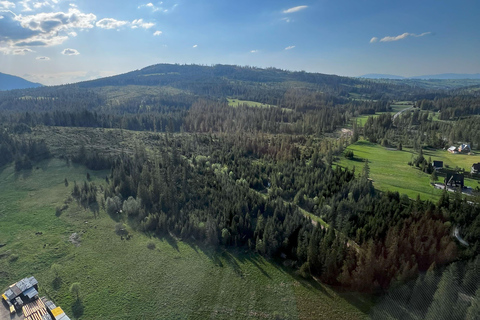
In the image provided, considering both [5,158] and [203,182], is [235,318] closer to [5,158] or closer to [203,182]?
[203,182]

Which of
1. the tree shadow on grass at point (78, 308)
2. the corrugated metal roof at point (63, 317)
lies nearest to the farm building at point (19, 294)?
the tree shadow on grass at point (78, 308)

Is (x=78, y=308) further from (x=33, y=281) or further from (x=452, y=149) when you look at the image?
(x=452, y=149)

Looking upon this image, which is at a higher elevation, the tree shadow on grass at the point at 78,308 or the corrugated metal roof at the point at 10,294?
the corrugated metal roof at the point at 10,294

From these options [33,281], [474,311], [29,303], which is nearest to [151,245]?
[33,281]

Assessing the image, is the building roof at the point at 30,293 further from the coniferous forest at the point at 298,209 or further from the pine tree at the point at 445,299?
the pine tree at the point at 445,299

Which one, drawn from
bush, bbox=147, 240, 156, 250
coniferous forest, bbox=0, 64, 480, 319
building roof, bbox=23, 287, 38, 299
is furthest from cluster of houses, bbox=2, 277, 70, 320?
coniferous forest, bbox=0, 64, 480, 319
